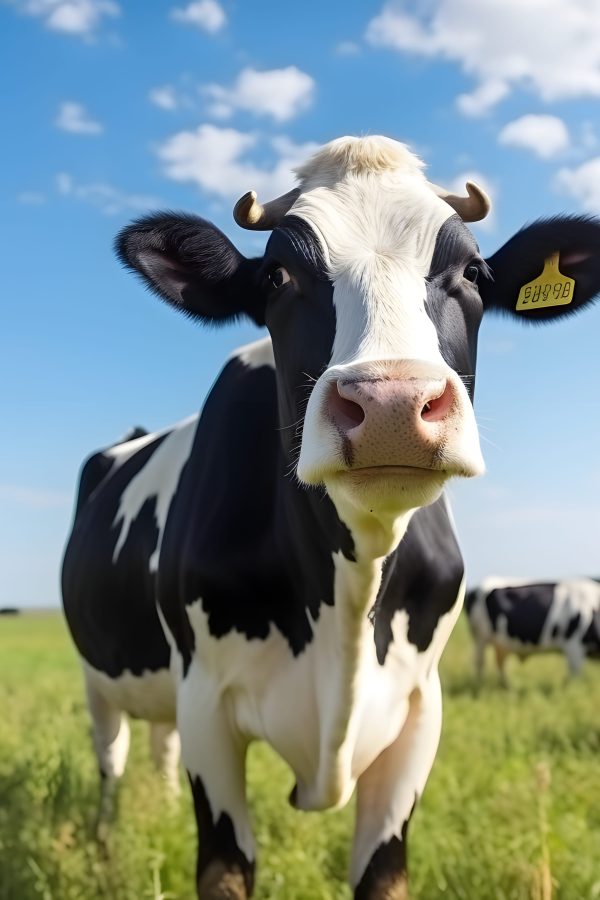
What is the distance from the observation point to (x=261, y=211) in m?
3.55

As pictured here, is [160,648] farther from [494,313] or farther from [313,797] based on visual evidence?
Answer: [494,313]

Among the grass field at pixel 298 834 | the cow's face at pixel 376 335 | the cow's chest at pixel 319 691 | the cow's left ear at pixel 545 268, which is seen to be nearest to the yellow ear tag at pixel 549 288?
the cow's left ear at pixel 545 268

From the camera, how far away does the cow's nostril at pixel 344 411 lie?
7.93 feet

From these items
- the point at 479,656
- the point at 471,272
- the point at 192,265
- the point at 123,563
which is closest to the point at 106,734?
the point at 123,563

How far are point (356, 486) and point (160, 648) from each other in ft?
7.97

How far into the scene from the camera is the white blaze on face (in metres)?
2.46

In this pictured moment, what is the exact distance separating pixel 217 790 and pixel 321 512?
1275mm

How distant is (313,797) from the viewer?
3738mm

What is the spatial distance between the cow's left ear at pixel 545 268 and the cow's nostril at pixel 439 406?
1.34 m

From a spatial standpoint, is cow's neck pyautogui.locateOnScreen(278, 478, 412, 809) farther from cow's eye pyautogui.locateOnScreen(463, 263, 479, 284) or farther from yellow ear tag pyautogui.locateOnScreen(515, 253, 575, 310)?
yellow ear tag pyautogui.locateOnScreen(515, 253, 575, 310)

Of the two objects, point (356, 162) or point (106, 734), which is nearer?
point (356, 162)

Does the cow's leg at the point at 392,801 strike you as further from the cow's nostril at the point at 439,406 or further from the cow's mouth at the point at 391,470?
the cow's nostril at the point at 439,406

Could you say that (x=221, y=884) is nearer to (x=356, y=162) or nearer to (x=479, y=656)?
(x=356, y=162)

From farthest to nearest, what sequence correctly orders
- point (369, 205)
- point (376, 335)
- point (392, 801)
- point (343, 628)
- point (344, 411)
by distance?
point (392, 801) → point (343, 628) → point (369, 205) → point (376, 335) → point (344, 411)
